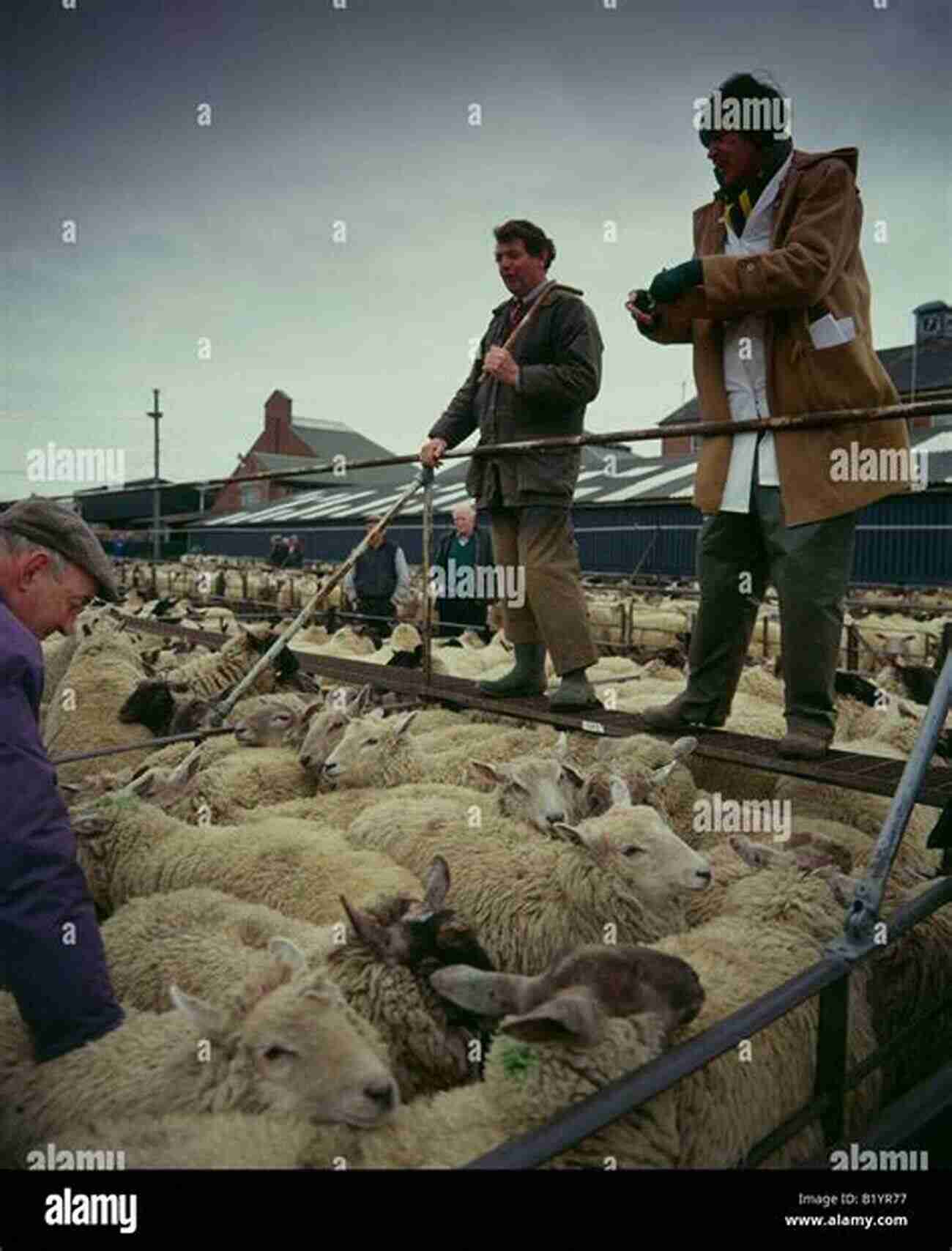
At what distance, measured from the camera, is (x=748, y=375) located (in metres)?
3.16

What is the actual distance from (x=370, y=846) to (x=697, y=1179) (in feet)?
5.63

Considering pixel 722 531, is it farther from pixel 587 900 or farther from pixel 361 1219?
pixel 361 1219

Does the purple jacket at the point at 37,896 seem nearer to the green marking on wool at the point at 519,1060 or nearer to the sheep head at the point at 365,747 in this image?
the green marking on wool at the point at 519,1060

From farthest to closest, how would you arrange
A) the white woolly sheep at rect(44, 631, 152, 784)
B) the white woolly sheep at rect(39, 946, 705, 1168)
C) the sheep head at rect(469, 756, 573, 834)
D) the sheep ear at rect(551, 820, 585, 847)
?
the white woolly sheep at rect(44, 631, 152, 784) → the sheep head at rect(469, 756, 573, 834) → the sheep ear at rect(551, 820, 585, 847) → the white woolly sheep at rect(39, 946, 705, 1168)

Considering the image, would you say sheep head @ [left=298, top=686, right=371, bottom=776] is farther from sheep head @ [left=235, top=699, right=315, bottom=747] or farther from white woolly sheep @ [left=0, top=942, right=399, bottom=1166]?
white woolly sheep @ [left=0, top=942, right=399, bottom=1166]

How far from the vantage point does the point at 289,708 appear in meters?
4.31

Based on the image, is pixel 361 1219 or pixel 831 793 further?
pixel 831 793

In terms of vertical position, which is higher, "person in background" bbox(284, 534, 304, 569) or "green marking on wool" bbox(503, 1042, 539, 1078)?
"person in background" bbox(284, 534, 304, 569)

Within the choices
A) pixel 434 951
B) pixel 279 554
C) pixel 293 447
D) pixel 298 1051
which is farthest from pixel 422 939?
pixel 293 447

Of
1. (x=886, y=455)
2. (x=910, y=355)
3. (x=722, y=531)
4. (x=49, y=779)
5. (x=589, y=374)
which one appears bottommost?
(x=49, y=779)

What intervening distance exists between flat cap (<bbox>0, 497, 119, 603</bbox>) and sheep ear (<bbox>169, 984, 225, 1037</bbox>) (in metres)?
0.90

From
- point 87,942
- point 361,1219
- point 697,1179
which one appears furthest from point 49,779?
point 697,1179

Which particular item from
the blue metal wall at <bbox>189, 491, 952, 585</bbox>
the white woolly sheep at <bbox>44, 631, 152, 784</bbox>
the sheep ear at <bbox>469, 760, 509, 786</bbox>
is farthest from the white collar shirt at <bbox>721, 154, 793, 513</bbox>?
the blue metal wall at <bbox>189, 491, 952, 585</bbox>

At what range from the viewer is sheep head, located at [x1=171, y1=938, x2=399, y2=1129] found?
5.59ft
